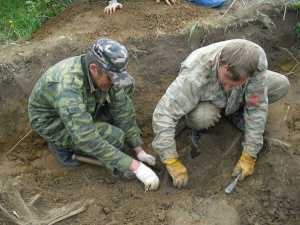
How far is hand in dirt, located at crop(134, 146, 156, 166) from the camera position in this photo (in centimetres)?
404

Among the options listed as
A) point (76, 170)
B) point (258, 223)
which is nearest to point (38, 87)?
point (76, 170)

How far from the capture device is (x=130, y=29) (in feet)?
16.5

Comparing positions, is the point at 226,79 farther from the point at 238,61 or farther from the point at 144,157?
the point at 144,157

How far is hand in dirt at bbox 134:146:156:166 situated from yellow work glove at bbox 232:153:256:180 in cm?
65

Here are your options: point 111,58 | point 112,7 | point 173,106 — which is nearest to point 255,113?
point 173,106

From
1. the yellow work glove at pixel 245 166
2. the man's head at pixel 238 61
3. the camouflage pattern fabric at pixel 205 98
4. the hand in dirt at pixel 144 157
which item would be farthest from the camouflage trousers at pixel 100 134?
the man's head at pixel 238 61

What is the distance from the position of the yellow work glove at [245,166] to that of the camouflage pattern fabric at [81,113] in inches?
31.7

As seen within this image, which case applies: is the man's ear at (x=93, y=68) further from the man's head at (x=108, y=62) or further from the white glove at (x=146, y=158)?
the white glove at (x=146, y=158)

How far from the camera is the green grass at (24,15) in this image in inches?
207

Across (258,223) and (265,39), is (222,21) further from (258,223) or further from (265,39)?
(258,223)

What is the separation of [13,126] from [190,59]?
183cm

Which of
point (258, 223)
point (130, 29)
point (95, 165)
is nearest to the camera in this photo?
point (258, 223)

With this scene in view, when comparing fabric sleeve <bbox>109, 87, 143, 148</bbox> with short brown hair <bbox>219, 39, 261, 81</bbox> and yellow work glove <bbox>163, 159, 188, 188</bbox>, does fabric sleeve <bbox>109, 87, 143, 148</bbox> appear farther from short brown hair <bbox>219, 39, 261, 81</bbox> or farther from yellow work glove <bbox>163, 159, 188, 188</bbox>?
short brown hair <bbox>219, 39, 261, 81</bbox>

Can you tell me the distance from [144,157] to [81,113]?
2.61 feet
